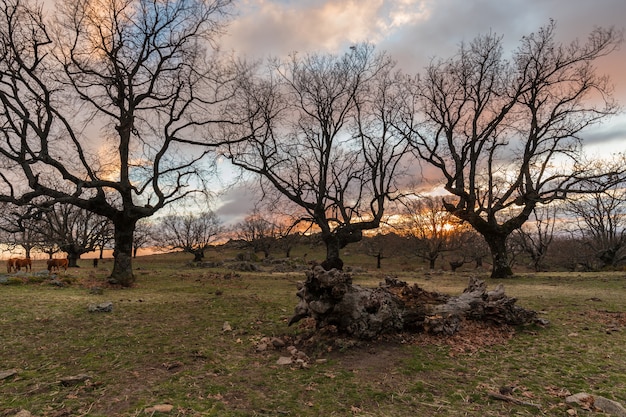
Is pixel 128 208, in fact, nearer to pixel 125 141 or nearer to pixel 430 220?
pixel 125 141

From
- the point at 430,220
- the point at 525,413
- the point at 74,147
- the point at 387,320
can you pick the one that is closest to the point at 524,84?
the point at 387,320

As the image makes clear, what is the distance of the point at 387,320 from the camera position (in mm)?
7891

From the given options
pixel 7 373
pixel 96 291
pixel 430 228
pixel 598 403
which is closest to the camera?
pixel 598 403

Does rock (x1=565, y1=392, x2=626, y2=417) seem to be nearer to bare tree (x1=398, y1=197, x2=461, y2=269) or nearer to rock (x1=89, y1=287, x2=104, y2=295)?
rock (x1=89, y1=287, x2=104, y2=295)

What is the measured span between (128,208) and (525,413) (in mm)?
17912

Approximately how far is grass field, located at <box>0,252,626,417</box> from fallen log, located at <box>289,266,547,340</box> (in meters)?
0.35

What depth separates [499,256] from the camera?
24.4 metres

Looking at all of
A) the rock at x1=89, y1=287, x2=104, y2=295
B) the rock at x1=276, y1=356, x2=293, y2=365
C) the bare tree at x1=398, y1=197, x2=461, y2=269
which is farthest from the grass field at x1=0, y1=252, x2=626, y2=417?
the bare tree at x1=398, y1=197, x2=461, y2=269

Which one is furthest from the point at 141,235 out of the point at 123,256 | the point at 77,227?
the point at 123,256

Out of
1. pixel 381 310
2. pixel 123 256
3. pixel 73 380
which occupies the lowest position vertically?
pixel 73 380

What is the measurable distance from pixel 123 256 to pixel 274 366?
549 inches

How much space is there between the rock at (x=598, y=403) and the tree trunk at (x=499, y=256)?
21.5 m

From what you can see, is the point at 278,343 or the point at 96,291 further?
the point at 96,291

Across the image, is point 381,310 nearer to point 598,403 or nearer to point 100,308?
point 598,403
